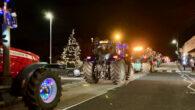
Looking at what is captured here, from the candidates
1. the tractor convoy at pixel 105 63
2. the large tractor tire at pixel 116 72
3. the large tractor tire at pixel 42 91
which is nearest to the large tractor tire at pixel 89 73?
the tractor convoy at pixel 105 63

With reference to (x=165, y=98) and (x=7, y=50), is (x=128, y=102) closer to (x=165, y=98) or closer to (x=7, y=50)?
(x=165, y=98)

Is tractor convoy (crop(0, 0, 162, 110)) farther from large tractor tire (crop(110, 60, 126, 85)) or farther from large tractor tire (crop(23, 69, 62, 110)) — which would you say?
large tractor tire (crop(110, 60, 126, 85))

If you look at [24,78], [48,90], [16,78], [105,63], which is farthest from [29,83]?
[105,63]

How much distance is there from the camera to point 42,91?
664 cm

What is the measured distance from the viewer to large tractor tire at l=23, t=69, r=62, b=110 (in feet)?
19.5

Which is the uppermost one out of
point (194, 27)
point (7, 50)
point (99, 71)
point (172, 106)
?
point (194, 27)

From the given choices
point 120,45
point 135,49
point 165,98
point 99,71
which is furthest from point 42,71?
point 135,49

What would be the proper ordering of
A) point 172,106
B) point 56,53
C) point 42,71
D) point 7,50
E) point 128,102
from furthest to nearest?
point 56,53 < point 128,102 < point 172,106 < point 42,71 < point 7,50

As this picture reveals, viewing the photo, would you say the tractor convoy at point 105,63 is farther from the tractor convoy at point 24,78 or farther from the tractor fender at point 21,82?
the tractor fender at point 21,82

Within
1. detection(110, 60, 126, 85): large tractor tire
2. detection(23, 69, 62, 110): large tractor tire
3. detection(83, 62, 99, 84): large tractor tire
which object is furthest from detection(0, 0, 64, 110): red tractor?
detection(83, 62, 99, 84): large tractor tire

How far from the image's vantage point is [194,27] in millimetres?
47000

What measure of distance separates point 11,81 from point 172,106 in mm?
5558

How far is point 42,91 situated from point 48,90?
0.23m

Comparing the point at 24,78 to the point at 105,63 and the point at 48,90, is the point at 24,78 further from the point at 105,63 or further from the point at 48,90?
the point at 105,63
